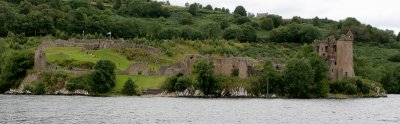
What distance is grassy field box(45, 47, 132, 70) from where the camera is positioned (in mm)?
135100

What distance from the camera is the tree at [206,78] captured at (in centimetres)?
12050

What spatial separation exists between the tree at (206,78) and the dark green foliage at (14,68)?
110 feet

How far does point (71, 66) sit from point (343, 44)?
5268cm

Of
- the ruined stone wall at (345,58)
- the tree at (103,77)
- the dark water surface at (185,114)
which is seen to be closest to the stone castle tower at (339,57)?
the ruined stone wall at (345,58)

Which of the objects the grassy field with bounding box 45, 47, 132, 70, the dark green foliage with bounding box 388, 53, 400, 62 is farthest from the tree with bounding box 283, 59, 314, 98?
the dark green foliage with bounding box 388, 53, 400, 62

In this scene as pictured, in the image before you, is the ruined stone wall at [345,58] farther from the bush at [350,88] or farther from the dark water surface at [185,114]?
the dark water surface at [185,114]

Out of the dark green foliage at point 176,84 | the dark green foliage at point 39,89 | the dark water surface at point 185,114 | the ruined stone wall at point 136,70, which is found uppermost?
the ruined stone wall at point 136,70

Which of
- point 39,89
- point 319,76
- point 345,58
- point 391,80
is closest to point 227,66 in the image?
point 319,76

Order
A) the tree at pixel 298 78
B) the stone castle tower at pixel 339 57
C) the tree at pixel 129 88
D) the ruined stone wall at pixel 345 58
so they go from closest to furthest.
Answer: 1. the tree at pixel 129 88
2. the tree at pixel 298 78
3. the stone castle tower at pixel 339 57
4. the ruined stone wall at pixel 345 58

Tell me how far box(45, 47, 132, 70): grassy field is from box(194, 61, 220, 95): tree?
20870 millimetres

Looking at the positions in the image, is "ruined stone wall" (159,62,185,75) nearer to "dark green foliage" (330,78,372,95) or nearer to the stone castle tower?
"dark green foliage" (330,78,372,95)

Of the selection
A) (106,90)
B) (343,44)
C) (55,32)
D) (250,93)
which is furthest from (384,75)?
(55,32)

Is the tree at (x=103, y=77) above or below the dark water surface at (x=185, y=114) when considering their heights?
above

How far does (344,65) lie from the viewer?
13488 centimetres
